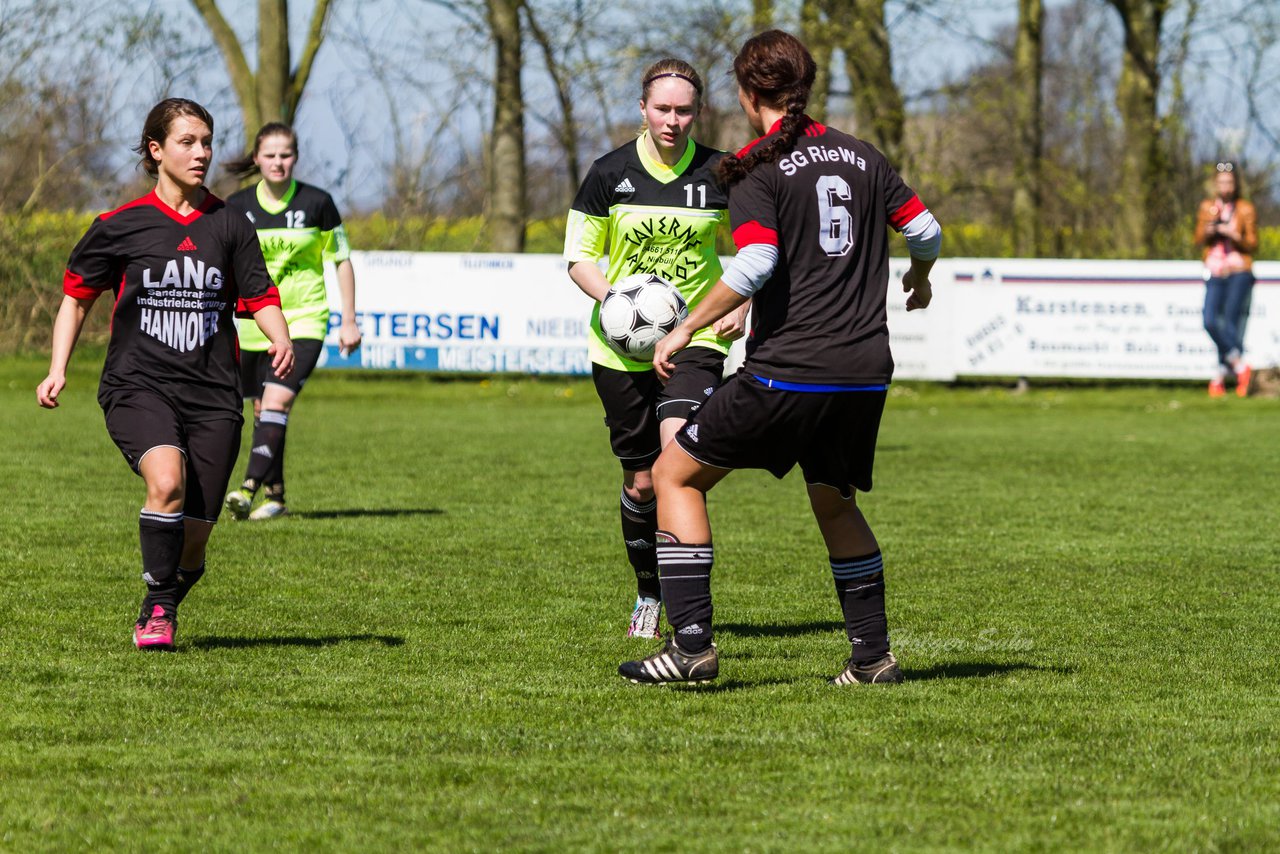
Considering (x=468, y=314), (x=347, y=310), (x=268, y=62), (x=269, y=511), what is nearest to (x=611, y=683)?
(x=269, y=511)

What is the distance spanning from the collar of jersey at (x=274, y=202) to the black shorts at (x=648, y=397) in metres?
4.15

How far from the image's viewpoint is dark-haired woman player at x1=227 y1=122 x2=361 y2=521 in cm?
1003

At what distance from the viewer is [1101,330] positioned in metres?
20.8

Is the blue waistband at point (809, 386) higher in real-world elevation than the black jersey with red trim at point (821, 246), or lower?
lower

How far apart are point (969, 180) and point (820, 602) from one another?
20651mm

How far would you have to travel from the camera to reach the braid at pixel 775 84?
4980mm

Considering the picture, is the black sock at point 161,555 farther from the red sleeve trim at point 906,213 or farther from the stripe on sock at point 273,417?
the stripe on sock at point 273,417

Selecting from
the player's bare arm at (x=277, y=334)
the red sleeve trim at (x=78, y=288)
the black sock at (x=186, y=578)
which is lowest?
the black sock at (x=186, y=578)

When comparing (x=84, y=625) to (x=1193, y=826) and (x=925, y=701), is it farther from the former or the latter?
(x=1193, y=826)

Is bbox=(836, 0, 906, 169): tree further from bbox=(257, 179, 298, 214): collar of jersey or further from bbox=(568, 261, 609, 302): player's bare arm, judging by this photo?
bbox=(568, 261, 609, 302): player's bare arm

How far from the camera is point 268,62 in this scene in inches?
1029

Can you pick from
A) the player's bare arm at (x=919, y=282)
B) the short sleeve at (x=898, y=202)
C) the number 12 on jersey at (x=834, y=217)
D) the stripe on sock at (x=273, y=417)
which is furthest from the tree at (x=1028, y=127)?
the number 12 on jersey at (x=834, y=217)

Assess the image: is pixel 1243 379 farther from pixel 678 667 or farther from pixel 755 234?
pixel 755 234

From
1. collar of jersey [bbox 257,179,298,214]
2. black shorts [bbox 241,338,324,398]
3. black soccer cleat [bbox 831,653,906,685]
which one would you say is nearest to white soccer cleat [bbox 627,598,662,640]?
black soccer cleat [bbox 831,653,906,685]
